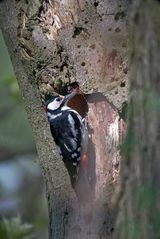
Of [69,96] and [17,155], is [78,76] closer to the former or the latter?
[69,96]

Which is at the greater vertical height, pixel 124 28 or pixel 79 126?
pixel 124 28

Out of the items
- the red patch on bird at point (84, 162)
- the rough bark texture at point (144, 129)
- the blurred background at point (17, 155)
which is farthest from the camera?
the blurred background at point (17, 155)


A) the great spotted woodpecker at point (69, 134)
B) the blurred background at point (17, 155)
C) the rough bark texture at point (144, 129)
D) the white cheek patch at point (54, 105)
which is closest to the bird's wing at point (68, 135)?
the great spotted woodpecker at point (69, 134)

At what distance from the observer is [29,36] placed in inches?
193

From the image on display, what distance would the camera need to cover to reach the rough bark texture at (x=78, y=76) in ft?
15.5

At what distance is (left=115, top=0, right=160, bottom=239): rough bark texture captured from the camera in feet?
10.0

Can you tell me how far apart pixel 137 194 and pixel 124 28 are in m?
1.68

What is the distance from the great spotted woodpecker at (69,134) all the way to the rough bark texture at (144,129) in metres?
1.52

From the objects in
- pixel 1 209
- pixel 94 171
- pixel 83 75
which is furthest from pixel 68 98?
pixel 1 209

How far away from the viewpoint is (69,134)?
5066 millimetres

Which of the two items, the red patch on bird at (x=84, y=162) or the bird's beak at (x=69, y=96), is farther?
the bird's beak at (x=69, y=96)

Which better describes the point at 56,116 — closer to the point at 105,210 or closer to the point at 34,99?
the point at 34,99

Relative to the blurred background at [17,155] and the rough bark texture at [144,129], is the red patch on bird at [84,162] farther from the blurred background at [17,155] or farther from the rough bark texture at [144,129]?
the blurred background at [17,155]

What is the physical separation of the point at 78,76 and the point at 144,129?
1747 millimetres
